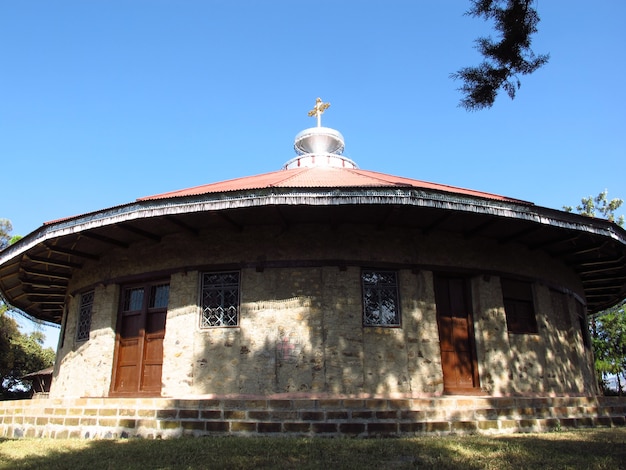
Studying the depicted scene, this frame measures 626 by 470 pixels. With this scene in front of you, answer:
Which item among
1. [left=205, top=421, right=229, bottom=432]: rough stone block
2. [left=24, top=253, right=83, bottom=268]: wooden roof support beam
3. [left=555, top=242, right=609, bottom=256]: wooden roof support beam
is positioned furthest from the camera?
[left=24, top=253, right=83, bottom=268]: wooden roof support beam

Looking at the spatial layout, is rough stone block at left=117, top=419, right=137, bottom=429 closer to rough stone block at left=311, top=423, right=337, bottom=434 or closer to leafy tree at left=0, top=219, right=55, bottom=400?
rough stone block at left=311, top=423, right=337, bottom=434

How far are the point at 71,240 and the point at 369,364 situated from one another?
621 cm

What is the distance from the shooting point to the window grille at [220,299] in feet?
29.8

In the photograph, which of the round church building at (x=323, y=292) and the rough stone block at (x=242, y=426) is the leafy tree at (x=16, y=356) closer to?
the round church building at (x=323, y=292)

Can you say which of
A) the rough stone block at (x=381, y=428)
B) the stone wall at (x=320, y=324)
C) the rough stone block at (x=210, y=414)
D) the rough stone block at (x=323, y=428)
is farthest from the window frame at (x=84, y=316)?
the rough stone block at (x=381, y=428)

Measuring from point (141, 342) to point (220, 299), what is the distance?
1.94 meters

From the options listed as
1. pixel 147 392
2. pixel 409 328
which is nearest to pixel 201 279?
pixel 147 392

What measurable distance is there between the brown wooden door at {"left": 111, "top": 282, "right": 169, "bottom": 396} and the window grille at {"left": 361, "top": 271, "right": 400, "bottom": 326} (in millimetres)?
3762

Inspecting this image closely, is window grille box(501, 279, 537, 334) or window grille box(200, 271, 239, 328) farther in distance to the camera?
window grille box(501, 279, 537, 334)

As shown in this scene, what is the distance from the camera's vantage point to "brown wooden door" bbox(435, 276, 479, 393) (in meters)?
9.39

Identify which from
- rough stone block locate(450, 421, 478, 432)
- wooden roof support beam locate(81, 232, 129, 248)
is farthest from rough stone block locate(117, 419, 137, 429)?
rough stone block locate(450, 421, 478, 432)

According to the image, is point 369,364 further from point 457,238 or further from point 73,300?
point 73,300

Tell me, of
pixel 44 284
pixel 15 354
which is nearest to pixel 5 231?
pixel 15 354

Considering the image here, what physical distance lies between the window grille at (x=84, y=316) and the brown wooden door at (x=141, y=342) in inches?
46.9
